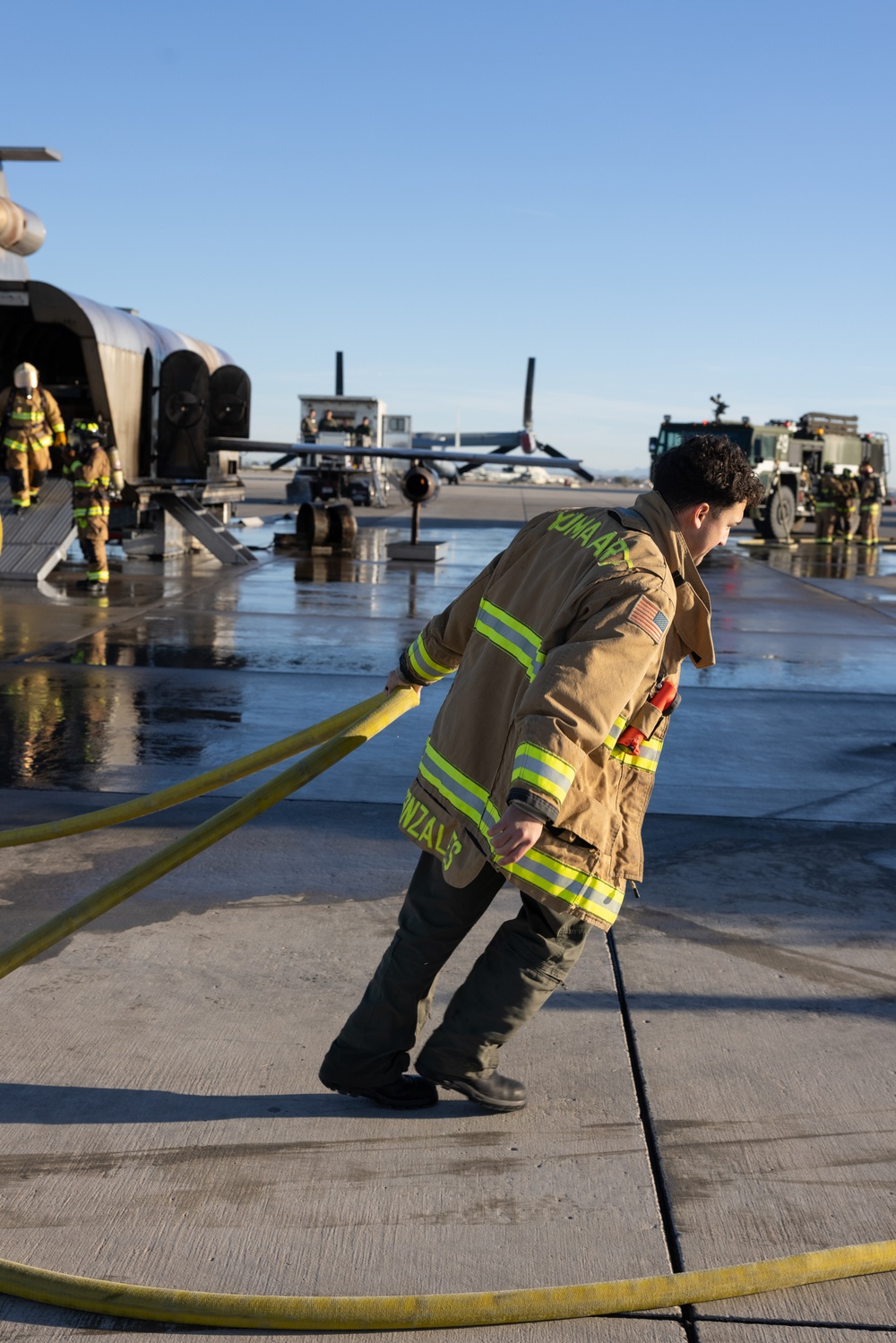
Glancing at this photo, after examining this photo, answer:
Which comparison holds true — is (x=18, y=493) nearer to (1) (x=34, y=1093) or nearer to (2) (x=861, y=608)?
(2) (x=861, y=608)

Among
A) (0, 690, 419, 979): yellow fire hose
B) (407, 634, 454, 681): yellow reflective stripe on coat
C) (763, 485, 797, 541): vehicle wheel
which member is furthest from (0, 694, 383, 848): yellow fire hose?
(763, 485, 797, 541): vehicle wheel

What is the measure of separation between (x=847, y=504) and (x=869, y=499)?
470mm

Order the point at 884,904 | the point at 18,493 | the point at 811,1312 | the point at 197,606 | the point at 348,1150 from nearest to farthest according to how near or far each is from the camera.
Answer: the point at 811,1312
the point at 348,1150
the point at 884,904
the point at 197,606
the point at 18,493

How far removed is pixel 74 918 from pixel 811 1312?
6.12 ft

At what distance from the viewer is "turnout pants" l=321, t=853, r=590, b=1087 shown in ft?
9.48

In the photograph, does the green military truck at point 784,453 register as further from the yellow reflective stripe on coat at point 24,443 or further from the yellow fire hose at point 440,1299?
the yellow fire hose at point 440,1299

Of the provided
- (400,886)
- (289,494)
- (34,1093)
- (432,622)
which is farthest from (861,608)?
(289,494)

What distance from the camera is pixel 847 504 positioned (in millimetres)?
24203

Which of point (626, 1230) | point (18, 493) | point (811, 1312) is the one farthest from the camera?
point (18, 493)

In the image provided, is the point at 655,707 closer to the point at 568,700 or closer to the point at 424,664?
the point at 568,700

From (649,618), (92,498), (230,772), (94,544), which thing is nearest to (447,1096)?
(230,772)

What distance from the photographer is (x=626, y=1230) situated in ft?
8.46

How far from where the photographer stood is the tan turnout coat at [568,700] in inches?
97.0

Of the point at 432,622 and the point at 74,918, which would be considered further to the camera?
the point at 432,622
